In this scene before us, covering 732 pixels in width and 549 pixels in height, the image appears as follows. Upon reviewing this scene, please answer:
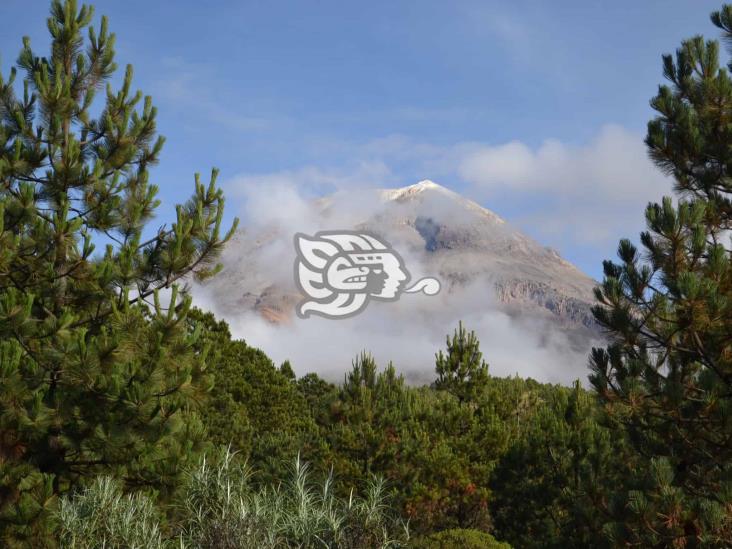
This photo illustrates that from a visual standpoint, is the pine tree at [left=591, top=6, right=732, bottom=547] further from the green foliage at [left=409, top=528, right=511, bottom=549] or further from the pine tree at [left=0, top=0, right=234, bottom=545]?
the pine tree at [left=0, top=0, right=234, bottom=545]

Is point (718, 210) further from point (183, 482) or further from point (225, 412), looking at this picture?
point (225, 412)

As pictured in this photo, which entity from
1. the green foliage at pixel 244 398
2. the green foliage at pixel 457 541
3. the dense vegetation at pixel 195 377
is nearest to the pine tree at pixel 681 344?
the dense vegetation at pixel 195 377

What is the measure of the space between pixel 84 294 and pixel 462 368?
655 inches

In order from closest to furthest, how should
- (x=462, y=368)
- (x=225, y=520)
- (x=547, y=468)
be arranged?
(x=225, y=520) < (x=547, y=468) < (x=462, y=368)

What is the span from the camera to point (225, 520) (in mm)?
10281

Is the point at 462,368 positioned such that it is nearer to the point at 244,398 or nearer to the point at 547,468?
the point at 244,398

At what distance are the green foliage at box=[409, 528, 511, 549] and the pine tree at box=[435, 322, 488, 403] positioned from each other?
1416cm

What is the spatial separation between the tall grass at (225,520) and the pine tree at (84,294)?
106 centimetres

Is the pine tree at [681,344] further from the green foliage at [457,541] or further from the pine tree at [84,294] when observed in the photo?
the pine tree at [84,294]

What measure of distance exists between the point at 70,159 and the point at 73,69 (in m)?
2.33

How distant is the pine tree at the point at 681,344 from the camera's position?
30.9 ft

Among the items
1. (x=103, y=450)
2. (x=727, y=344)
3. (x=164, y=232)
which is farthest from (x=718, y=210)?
(x=103, y=450)

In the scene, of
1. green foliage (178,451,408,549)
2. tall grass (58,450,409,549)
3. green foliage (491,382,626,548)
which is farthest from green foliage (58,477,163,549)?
green foliage (491,382,626,548)

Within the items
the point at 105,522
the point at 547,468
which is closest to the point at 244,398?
the point at 547,468
